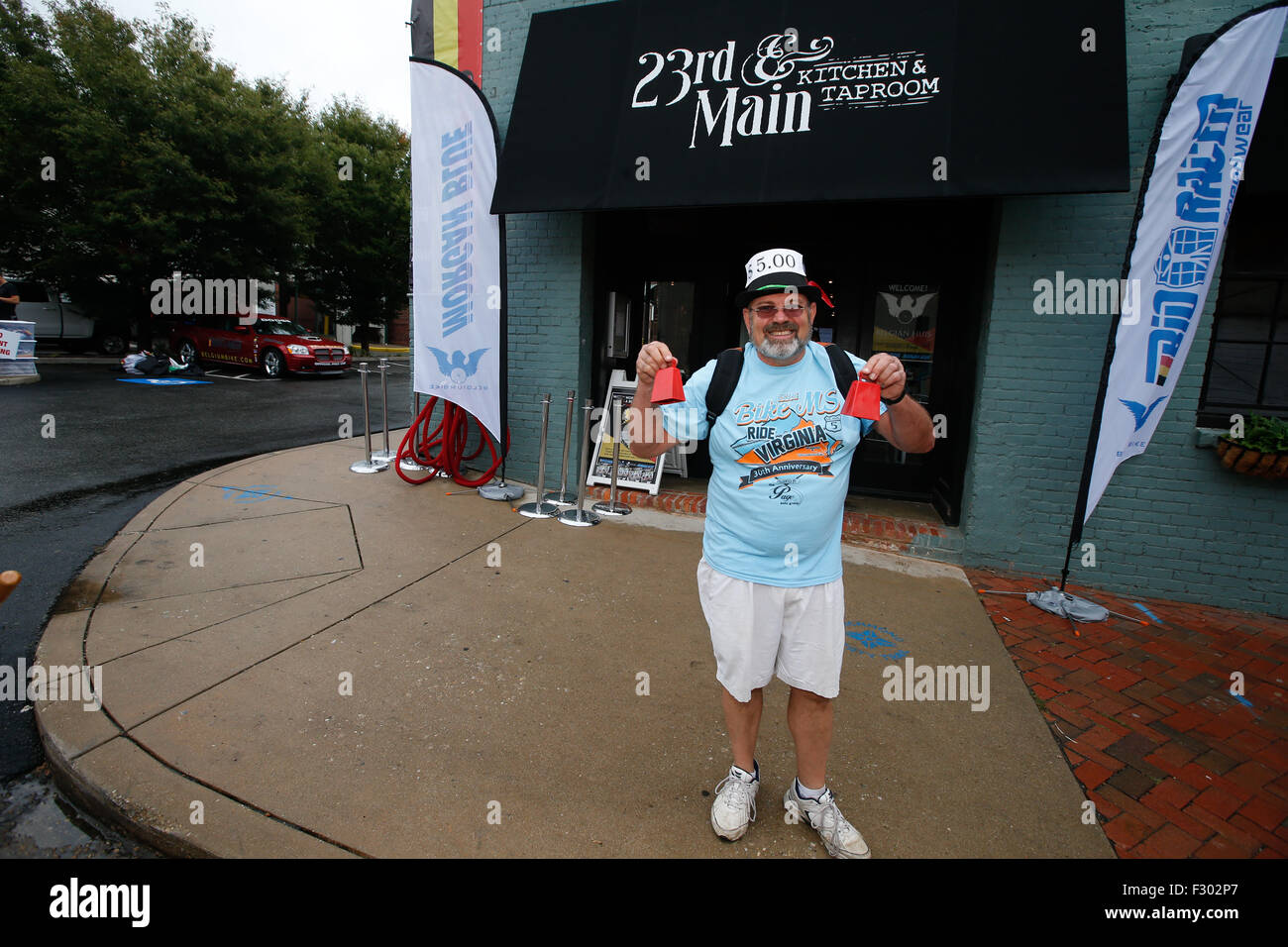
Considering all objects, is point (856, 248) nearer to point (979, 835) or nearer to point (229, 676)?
A: point (979, 835)

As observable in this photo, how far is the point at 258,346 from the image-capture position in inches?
698

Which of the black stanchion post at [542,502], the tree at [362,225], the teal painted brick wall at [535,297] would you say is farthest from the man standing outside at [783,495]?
the tree at [362,225]

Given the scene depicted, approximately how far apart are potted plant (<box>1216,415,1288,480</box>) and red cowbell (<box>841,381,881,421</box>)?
13.5ft

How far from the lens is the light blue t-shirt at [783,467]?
7.27ft

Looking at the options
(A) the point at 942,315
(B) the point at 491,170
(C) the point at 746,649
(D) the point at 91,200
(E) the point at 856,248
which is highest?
(D) the point at 91,200

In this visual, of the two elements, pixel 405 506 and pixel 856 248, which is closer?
pixel 405 506

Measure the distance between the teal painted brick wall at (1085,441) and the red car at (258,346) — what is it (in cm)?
1724

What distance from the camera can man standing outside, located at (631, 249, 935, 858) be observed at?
222cm

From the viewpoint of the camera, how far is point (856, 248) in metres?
6.64

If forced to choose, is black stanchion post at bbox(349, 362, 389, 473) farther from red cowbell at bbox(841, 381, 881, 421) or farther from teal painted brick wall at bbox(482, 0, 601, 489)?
red cowbell at bbox(841, 381, 881, 421)

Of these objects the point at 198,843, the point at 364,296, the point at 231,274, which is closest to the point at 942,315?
the point at 198,843

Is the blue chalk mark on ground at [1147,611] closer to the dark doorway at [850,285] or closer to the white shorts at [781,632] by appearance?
the dark doorway at [850,285]

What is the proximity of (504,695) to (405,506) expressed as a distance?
3243 mm

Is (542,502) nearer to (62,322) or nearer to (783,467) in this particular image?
(783,467)
